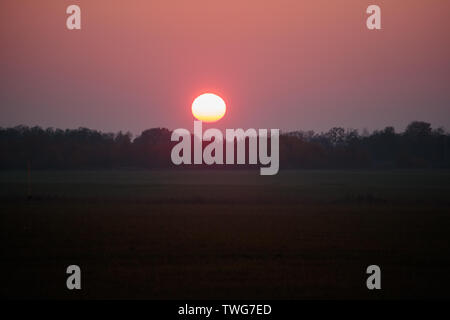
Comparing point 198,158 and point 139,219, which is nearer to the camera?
point 139,219

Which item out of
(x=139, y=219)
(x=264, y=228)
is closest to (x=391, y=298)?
(x=264, y=228)

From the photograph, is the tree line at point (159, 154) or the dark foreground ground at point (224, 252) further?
the tree line at point (159, 154)

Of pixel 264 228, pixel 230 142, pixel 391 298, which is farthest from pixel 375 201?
pixel 230 142

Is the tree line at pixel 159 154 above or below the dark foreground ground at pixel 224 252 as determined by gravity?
above

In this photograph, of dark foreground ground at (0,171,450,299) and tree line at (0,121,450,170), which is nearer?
dark foreground ground at (0,171,450,299)

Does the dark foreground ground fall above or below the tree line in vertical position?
below

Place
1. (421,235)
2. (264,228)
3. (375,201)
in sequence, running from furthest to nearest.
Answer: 1. (375,201)
2. (264,228)
3. (421,235)

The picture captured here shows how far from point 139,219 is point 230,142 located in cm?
9604

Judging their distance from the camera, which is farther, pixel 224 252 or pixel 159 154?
pixel 159 154

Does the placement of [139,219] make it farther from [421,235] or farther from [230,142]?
[230,142]
